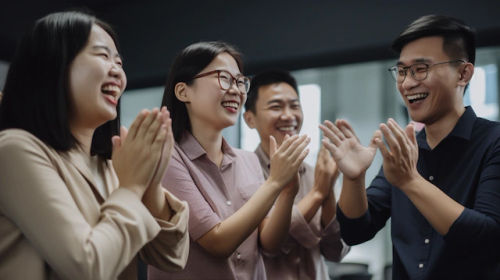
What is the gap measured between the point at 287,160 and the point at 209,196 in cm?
28

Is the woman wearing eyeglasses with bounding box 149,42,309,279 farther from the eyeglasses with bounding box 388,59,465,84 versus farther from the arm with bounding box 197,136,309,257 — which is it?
the eyeglasses with bounding box 388,59,465,84

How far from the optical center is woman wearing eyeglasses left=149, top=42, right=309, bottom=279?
1.55m

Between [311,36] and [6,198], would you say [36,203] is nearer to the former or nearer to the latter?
[6,198]

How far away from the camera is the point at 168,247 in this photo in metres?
1.25

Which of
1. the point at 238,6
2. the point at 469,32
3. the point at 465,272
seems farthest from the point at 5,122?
the point at 238,6

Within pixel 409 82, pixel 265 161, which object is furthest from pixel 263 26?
pixel 409 82

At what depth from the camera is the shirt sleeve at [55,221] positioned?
38.1 inches

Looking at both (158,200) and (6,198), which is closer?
(6,198)

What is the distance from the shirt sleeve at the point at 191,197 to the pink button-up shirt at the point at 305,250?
20.5 inches

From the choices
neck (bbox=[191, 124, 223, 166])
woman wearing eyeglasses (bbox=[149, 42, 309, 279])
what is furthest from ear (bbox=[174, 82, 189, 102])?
neck (bbox=[191, 124, 223, 166])

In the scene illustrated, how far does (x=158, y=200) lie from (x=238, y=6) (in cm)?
329

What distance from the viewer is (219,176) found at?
67.7 inches

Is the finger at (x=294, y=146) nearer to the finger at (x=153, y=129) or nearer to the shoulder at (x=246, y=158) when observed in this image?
the shoulder at (x=246, y=158)

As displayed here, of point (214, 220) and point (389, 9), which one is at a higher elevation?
point (389, 9)
